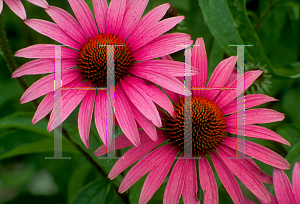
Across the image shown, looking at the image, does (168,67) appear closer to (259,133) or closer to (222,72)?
(222,72)

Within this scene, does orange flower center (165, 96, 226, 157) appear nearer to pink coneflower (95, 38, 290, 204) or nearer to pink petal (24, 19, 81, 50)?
pink coneflower (95, 38, 290, 204)

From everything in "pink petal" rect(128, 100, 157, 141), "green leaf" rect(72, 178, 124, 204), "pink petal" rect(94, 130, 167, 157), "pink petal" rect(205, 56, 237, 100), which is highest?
"pink petal" rect(205, 56, 237, 100)

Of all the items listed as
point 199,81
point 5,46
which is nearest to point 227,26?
point 199,81

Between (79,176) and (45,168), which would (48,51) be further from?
(45,168)

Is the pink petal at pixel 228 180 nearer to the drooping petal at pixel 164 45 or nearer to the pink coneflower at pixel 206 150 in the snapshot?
the pink coneflower at pixel 206 150

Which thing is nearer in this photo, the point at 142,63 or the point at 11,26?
the point at 142,63

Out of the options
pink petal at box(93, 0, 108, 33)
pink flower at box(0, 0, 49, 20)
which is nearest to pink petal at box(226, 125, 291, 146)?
pink petal at box(93, 0, 108, 33)
